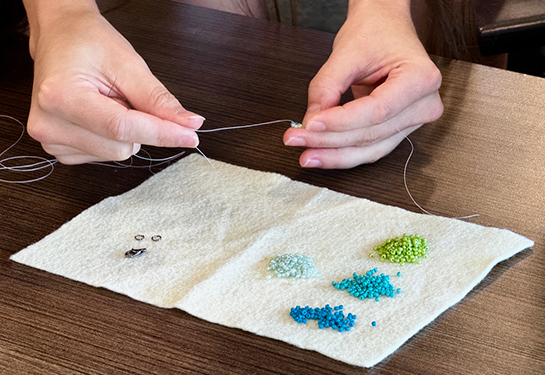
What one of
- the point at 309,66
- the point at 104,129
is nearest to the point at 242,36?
the point at 309,66

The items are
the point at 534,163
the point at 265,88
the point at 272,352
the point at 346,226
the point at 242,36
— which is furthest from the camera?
the point at 242,36

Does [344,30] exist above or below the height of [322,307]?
above

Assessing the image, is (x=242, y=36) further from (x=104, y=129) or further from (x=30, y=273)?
(x=30, y=273)

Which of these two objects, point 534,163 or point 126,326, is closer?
point 126,326

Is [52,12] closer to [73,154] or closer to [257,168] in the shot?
[73,154]

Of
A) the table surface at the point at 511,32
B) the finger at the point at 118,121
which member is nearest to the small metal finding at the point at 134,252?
the finger at the point at 118,121

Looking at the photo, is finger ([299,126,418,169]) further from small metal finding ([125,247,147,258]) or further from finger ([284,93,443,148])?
small metal finding ([125,247,147,258])
